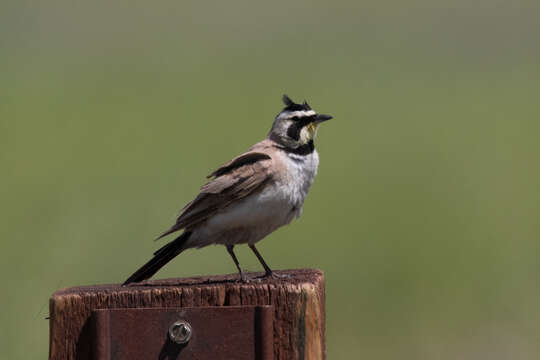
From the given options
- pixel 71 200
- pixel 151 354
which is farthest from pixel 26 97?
pixel 151 354

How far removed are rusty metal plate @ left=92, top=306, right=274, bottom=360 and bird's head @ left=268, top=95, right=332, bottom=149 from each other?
2101 millimetres

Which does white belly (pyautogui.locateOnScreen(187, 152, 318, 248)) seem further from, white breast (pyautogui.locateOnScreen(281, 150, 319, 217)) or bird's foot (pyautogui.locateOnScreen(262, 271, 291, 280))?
bird's foot (pyautogui.locateOnScreen(262, 271, 291, 280))

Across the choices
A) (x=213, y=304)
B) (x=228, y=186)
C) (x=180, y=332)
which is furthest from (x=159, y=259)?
(x=180, y=332)

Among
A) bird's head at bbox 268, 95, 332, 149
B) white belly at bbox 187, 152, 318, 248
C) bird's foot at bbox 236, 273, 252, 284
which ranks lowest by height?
bird's foot at bbox 236, 273, 252, 284

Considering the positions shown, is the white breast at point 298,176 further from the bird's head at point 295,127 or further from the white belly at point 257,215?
the bird's head at point 295,127

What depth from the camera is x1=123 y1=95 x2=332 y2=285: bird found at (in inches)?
223

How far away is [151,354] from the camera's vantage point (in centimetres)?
420

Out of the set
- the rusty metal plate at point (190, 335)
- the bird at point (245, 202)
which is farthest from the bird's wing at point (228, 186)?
the rusty metal plate at point (190, 335)

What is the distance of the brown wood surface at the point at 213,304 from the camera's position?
4312 millimetres

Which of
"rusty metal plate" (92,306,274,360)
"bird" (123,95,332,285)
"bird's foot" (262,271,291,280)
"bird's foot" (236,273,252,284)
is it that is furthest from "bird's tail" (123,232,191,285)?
"rusty metal plate" (92,306,274,360)

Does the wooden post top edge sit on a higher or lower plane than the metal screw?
higher

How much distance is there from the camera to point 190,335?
4195 millimetres

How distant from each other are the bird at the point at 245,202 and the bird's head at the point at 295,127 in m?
0.09

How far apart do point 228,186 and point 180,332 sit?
1.61m
